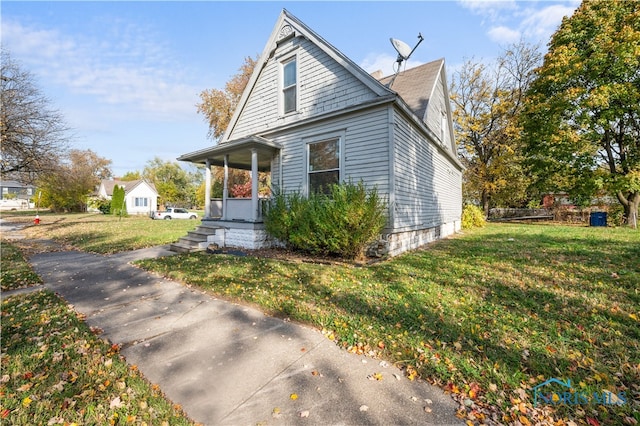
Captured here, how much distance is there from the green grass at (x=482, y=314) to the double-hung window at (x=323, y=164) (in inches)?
115

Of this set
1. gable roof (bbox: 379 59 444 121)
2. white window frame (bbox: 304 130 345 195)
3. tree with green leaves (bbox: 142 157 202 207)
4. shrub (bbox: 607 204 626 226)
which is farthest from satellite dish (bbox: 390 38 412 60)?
tree with green leaves (bbox: 142 157 202 207)

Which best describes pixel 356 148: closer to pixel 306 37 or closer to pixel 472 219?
pixel 306 37

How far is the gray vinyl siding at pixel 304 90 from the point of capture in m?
8.15

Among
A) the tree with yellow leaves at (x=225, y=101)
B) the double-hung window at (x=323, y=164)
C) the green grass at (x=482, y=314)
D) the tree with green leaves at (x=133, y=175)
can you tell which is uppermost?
the tree with yellow leaves at (x=225, y=101)

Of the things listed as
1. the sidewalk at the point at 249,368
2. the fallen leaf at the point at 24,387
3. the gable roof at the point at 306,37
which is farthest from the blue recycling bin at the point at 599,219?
the fallen leaf at the point at 24,387

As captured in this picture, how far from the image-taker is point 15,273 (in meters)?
6.01

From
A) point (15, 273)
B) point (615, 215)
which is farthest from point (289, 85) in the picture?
point (615, 215)

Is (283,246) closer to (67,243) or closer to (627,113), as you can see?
(67,243)

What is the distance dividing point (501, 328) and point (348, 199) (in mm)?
4110

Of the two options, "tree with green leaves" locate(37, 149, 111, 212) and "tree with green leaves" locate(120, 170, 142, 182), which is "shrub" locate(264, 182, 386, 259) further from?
"tree with green leaves" locate(120, 170, 142, 182)

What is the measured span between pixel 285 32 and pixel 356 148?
5.34 meters
